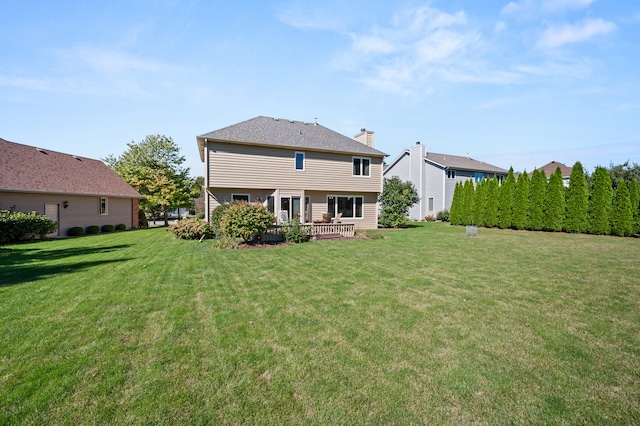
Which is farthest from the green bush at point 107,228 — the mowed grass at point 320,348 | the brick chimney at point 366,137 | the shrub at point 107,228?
the brick chimney at point 366,137

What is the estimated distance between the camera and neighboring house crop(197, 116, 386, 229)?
55.4 feet

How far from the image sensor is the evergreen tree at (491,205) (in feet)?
77.0

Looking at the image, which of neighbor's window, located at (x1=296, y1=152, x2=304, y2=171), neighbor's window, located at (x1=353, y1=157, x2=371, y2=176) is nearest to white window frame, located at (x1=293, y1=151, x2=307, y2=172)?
neighbor's window, located at (x1=296, y1=152, x2=304, y2=171)

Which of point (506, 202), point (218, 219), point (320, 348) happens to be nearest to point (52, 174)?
point (218, 219)

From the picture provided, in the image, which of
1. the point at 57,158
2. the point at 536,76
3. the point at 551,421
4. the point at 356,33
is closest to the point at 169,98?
A: the point at 356,33

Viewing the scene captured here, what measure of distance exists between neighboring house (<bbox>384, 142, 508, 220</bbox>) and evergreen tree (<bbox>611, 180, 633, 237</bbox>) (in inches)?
545

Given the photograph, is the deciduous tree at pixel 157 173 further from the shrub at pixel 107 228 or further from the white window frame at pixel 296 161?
the white window frame at pixel 296 161

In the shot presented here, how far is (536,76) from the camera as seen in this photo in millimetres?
14477

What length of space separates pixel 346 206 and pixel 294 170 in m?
4.87

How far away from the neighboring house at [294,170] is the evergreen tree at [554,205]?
37.9 feet

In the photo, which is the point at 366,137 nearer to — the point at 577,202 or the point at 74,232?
the point at 577,202

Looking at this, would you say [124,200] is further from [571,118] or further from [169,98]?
[571,118]

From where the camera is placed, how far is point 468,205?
2594cm

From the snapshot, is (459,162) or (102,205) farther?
(459,162)
